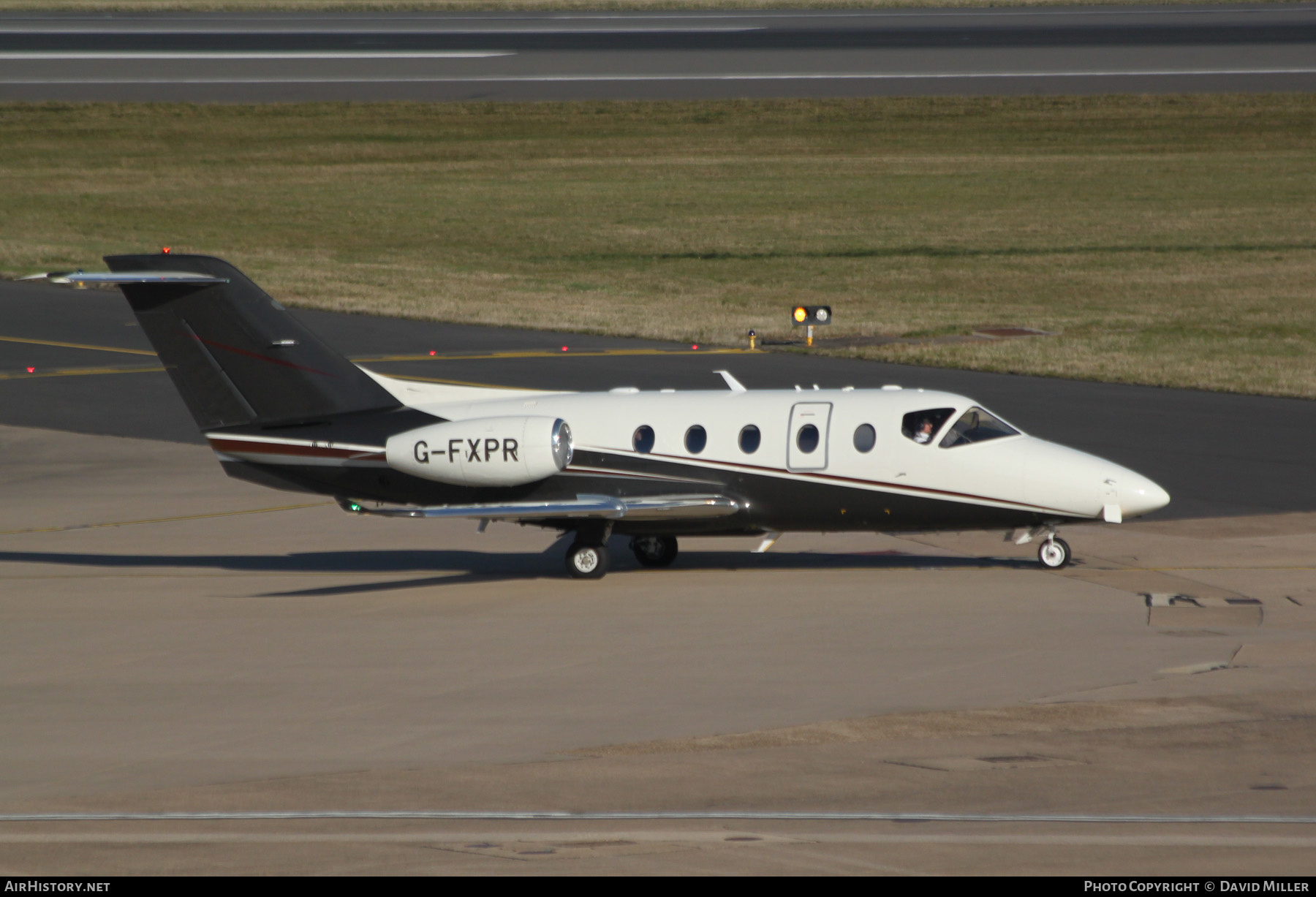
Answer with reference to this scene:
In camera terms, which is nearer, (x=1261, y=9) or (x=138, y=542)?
(x=138, y=542)

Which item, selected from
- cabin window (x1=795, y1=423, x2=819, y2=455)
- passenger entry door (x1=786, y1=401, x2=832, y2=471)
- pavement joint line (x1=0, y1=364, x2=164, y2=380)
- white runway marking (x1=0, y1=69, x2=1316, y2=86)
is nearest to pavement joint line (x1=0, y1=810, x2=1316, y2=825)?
passenger entry door (x1=786, y1=401, x2=832, y2=471)

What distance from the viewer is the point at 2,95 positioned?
93875mm

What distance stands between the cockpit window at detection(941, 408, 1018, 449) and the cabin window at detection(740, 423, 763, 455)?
2.82 metres

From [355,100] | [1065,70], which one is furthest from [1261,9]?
[355,100]

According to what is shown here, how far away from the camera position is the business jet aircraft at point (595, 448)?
25234 mm

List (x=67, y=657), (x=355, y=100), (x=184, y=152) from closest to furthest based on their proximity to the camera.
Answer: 1. (x=67, y=657)
2. (x=184, y=152)
3. (x=355, y=100)

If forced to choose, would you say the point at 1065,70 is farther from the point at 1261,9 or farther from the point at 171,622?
the point at 171,622

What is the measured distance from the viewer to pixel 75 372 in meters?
47.3

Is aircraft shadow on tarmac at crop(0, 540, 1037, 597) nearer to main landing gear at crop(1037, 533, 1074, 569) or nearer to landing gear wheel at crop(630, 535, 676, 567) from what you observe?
landing gear wheel at crop(630, 535, 676, 567)

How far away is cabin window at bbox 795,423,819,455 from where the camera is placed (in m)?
25.5

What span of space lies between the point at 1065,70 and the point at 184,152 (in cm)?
5029

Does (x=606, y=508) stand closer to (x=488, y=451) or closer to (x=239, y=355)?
(x=488, y=451)

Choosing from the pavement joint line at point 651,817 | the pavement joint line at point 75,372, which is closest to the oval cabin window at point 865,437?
the pavement joint line at point 651,817

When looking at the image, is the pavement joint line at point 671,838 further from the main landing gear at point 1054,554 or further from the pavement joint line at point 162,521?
the pavement joint line at point 162,521
